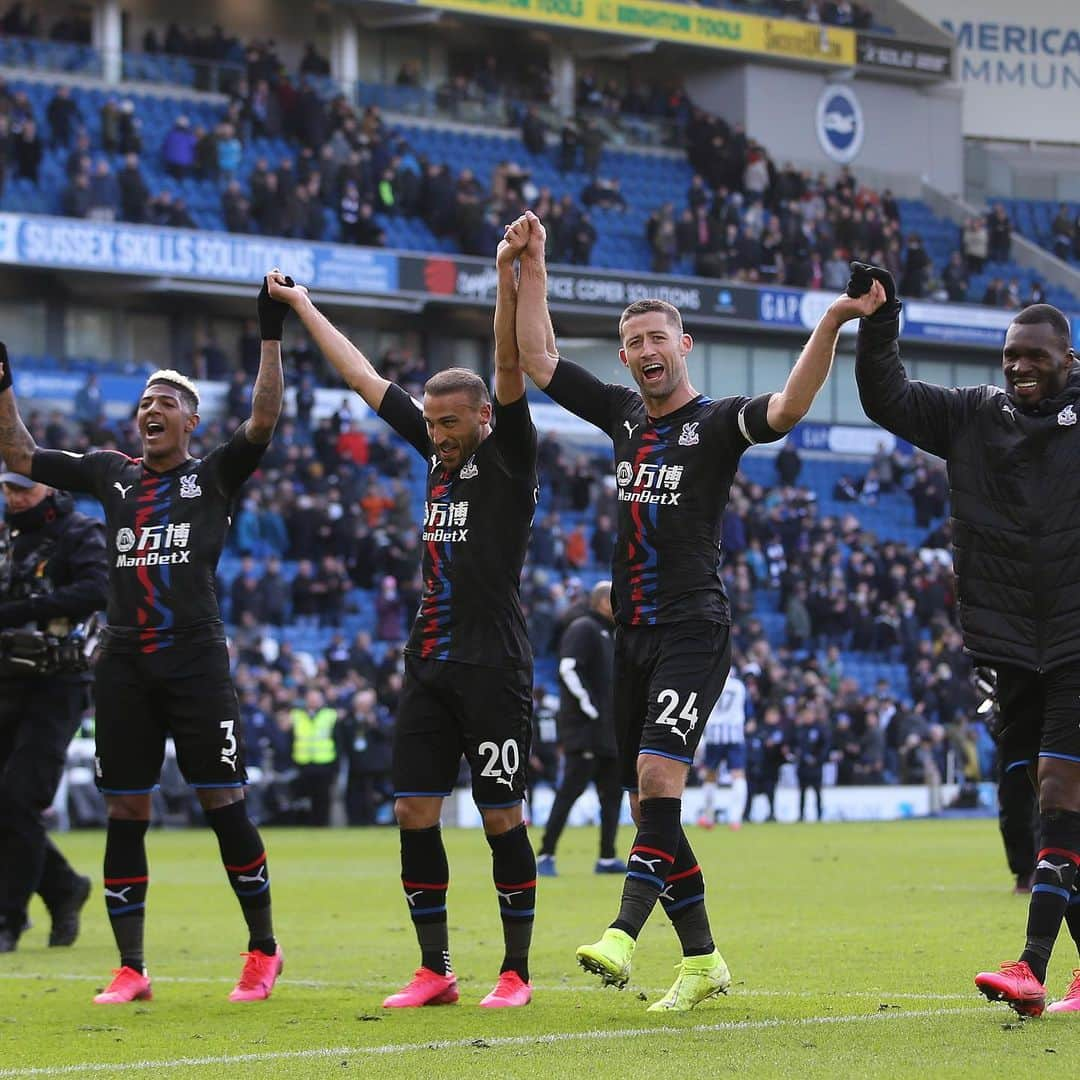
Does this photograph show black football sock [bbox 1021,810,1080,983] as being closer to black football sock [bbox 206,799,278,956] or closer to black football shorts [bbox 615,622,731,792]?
black football shorts [bbox 615,622,731,792]

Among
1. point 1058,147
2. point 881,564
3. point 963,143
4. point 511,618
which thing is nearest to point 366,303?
point 881,564

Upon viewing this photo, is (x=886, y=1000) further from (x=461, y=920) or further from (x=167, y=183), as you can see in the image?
(x=167, y=183)

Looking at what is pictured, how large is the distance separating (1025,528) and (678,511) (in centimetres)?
128

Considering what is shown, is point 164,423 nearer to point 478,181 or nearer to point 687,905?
point 687,905

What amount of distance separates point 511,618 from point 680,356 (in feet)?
3.96

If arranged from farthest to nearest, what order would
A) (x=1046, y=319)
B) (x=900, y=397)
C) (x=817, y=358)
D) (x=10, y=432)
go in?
(x=10, y=432) → (x=900, y=397) → (x=1046, y=319) → (x=817, y=358)

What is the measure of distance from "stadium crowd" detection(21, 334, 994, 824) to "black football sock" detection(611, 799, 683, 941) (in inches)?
787

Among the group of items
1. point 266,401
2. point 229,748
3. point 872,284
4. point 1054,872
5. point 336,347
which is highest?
point 872,284

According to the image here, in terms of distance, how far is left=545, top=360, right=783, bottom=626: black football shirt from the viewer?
26.0ft

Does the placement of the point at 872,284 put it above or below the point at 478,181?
below

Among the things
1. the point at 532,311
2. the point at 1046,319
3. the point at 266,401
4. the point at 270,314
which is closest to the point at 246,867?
the point at 266,401

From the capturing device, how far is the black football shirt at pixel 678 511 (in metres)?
7.93

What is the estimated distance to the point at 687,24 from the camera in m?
52.0

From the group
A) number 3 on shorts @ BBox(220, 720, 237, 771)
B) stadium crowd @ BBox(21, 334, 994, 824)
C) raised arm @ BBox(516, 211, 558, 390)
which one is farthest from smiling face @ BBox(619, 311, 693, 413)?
stadium crowd @ BBox(21, 334, 994, 824)
